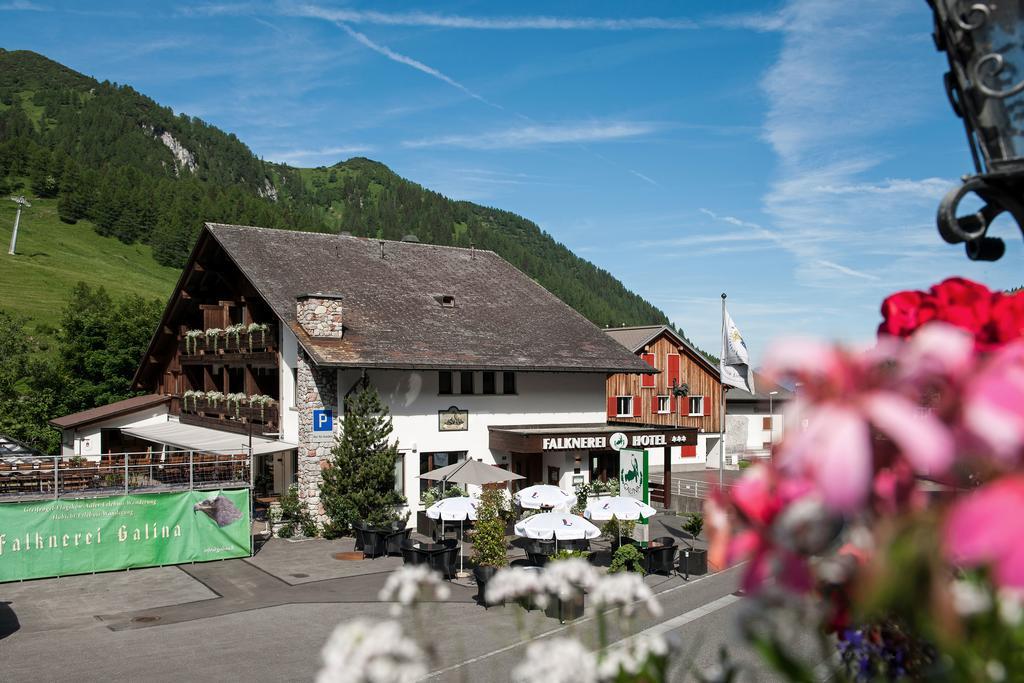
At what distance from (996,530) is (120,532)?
25169mm

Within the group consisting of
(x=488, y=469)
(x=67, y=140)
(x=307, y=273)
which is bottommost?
(x=488, y=469)

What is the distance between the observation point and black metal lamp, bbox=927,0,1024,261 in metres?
3.38

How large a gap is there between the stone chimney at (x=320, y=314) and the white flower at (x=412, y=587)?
90.4ft

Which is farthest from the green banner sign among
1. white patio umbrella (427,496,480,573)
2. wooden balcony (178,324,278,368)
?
wooden balcony (178,324,278,368)

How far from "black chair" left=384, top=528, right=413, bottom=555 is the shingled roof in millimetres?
5649

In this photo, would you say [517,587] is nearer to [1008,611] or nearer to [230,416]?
[1008,611]

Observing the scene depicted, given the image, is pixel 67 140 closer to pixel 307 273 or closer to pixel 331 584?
pixel 307 273

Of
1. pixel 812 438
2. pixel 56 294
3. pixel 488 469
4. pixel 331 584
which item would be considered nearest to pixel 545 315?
pixel 488 469

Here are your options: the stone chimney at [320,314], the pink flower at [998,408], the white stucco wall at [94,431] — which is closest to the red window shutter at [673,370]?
the stone chimney at [320,314]

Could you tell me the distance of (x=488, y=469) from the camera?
1079 inches

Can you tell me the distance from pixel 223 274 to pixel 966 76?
35649 millimetres

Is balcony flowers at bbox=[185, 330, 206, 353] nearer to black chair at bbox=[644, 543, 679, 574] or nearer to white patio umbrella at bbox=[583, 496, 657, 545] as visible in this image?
white patio umbrella at bbox=[583, 496, 657, 545]

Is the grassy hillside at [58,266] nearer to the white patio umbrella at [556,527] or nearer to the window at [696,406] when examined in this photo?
the window at [696,406]

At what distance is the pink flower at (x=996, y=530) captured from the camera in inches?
39.8
